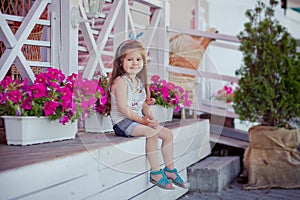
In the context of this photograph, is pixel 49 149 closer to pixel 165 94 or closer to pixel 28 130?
pixel 28 130

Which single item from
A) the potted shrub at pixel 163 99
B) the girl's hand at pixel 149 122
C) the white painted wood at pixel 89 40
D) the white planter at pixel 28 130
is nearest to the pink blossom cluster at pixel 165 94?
the potted shrub at pixel 163 99

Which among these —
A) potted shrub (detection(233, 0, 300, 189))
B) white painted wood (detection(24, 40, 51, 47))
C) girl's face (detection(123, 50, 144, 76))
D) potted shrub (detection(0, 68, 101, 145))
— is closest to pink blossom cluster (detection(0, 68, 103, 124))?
potted shrub (detection(0, 68, 101, 145))

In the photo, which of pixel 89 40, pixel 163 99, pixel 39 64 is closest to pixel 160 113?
pixel 163 99

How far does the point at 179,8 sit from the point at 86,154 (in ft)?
16.2

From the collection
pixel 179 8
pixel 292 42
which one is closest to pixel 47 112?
pixel 292 42

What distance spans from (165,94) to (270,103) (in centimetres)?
104

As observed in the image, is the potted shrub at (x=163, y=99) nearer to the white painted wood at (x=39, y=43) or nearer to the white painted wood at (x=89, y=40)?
the white painted wood at (x=89, y=40)

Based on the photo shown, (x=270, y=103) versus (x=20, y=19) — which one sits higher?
(x=20, y=19)

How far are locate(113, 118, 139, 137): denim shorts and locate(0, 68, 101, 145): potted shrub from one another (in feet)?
0.86

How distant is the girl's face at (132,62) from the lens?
270 centimetres

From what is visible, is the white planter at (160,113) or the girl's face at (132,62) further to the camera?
the white planter at (160,113)

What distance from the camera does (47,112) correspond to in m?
2.46

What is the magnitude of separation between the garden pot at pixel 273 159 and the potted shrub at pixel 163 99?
0.78 meters

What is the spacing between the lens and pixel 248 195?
3803 millimetres
